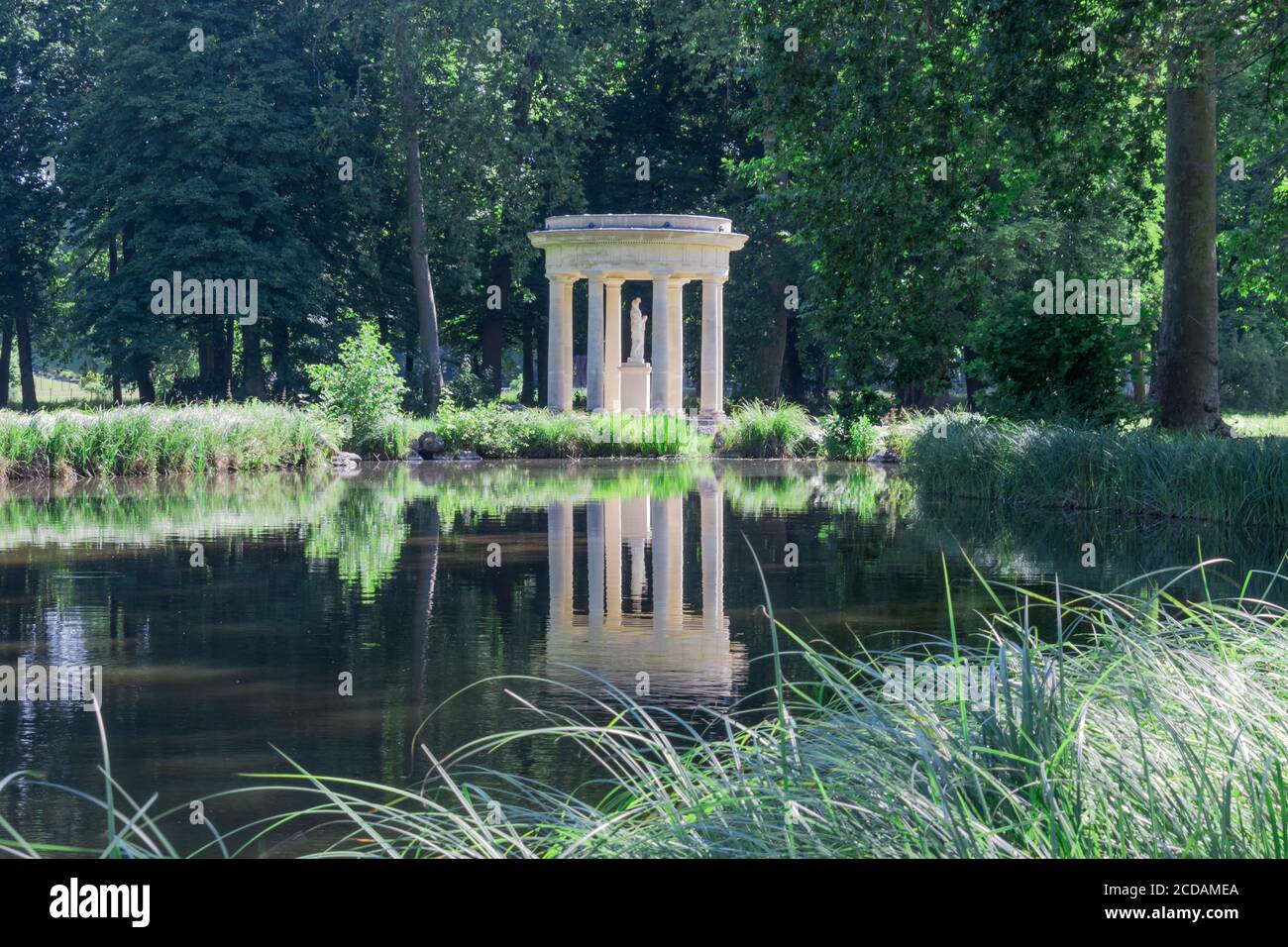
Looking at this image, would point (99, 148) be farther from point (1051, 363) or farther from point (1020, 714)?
point (1020, 714)

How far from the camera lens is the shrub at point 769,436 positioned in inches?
1575

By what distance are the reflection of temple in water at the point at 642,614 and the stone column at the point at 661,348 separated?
78.5 feet

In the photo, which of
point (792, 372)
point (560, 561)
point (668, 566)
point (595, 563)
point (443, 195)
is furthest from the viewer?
point (792, 372)

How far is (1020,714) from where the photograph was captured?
513 cm

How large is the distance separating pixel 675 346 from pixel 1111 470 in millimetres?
25895

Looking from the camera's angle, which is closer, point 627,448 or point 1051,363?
point 1051,363

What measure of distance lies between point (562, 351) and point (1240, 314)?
22917 mm

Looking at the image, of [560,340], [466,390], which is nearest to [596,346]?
[560,340]

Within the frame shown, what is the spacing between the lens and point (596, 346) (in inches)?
1801

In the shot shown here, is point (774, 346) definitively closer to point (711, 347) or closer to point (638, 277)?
point (711, 347)

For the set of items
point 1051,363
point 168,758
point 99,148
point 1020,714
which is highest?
point 99,148

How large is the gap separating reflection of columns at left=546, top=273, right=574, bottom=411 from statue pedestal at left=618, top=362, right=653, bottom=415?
1884 millimetres

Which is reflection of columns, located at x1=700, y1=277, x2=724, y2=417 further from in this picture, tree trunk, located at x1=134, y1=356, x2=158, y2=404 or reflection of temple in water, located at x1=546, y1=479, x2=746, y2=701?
reflection of temple in water, located at x1=546, y1=479, x2=746, y2=701

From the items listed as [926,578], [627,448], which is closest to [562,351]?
[627,448]
